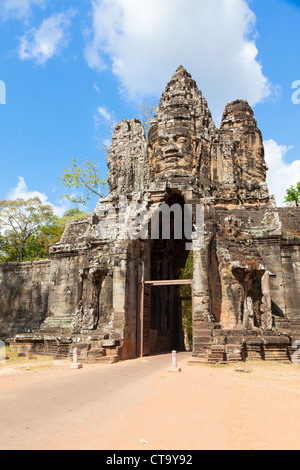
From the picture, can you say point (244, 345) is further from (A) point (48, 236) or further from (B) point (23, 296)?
(A) point (48, 236)

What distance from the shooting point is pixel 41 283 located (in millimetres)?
19031

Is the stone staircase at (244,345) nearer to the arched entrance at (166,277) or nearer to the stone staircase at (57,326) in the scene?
the arched entrance at (166,277)

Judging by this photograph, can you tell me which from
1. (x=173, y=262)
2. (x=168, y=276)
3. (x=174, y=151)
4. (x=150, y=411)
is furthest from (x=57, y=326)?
(x=150, y=411)

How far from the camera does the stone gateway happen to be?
500 inches

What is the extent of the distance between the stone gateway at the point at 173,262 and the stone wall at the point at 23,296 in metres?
0.05

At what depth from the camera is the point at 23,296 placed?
19.2 m

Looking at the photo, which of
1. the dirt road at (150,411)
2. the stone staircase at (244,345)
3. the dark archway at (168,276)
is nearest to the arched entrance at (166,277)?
the dark archway at (168,276)

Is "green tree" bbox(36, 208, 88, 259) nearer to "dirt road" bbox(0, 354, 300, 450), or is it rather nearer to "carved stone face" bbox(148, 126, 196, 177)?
"carved stone face" bbox(148, 126, 196, 177)

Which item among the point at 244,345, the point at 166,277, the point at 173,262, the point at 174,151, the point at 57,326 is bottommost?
the point at 244,345

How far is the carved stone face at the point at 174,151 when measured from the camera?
1706cm

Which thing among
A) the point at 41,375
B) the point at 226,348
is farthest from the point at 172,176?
the point at 41,375

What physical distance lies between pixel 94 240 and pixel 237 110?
39.1 ft

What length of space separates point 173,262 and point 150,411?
1484cm

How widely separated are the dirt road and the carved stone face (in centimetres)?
1022
